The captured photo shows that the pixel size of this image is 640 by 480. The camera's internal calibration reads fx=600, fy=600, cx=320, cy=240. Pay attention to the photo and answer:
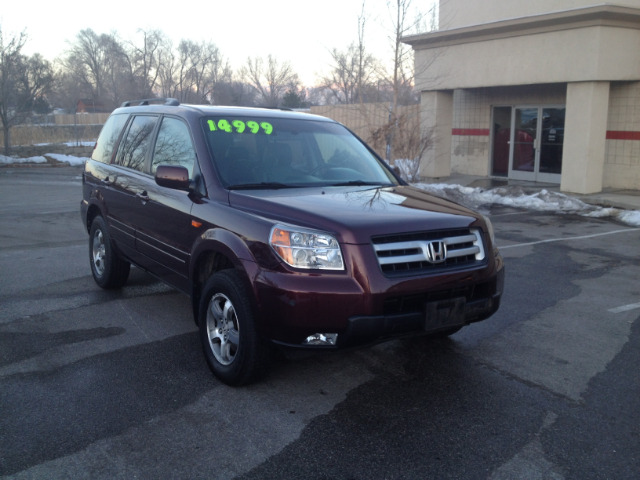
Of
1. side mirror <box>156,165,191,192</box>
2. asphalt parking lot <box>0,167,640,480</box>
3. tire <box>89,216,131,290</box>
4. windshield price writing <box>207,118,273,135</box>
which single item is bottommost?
asphalt parking lot <box>0,167,640,480</box>

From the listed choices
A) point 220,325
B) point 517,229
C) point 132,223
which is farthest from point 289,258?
point 517,229

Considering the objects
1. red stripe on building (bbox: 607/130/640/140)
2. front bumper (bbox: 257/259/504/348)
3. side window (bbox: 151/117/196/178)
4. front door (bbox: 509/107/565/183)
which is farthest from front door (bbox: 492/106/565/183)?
front bumper (bbox: 257/259/504/348)

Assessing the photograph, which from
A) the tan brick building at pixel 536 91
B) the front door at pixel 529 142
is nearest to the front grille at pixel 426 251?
the tan brick building at pixel 536 91

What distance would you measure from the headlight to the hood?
6 cm

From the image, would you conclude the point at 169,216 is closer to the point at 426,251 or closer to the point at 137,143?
the point at 137,143

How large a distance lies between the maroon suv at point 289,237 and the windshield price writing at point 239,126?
13 mm

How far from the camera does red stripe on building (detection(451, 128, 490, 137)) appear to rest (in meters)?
18.7

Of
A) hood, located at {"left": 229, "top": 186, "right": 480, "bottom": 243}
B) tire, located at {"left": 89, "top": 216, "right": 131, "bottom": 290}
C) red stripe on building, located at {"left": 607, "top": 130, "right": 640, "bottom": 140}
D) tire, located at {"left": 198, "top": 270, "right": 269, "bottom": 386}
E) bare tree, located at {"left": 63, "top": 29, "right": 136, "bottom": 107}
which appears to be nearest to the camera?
hood, located at {"left": 229, "top": 186, "right": 480, "bottom": 243}

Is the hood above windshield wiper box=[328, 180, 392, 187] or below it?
below

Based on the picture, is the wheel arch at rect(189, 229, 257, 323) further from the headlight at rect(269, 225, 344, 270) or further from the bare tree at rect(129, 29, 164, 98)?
the bare tree at rect(129, 29, 164, 98)

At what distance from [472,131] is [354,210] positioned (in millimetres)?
16072

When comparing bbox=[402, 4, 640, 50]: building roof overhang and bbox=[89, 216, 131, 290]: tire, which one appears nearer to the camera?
bbox=[89, 216, 131, 290]: tire

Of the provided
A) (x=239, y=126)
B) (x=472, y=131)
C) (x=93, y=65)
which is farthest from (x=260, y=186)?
(x=93, y=65)

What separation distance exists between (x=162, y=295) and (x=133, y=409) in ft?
9.19
